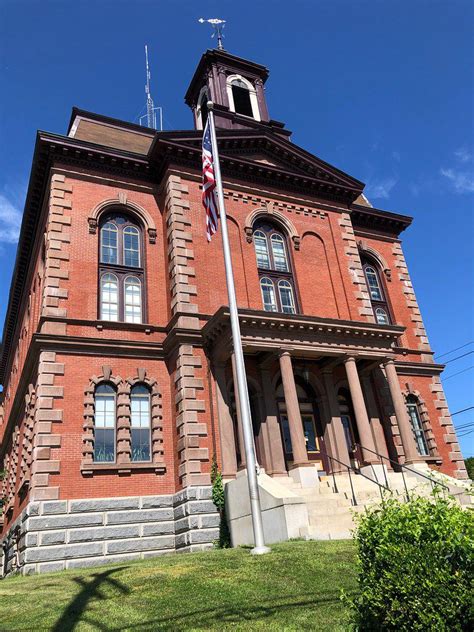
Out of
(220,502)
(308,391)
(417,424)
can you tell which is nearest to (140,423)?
(220,502)

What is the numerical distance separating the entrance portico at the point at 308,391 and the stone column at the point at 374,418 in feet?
0.13

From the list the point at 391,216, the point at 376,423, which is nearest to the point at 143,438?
the point at 376,423

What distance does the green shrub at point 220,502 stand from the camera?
53.8 feet

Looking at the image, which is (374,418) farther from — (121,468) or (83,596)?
(83,596)

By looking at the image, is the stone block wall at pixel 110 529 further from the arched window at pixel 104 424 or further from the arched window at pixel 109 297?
the arched window at pixel 109 297

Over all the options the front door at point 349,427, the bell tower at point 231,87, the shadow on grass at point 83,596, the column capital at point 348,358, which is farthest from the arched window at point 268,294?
the shadow on grass at point 83,596

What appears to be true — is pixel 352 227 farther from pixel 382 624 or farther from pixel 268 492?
pixel 382 624

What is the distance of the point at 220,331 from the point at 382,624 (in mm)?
13578

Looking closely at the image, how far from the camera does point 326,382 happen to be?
2125cm

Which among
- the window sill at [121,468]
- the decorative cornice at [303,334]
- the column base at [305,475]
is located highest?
the decorative cornice at [303,334]

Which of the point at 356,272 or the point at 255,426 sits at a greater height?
the point at 356,272

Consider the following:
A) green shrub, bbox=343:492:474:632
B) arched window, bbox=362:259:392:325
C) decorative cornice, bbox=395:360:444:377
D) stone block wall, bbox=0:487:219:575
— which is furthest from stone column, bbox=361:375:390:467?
green shrub, bbox=343:492:474:632

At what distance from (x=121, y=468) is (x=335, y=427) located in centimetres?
835

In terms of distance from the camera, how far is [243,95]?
104ft
